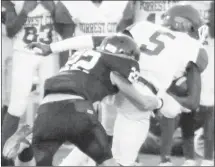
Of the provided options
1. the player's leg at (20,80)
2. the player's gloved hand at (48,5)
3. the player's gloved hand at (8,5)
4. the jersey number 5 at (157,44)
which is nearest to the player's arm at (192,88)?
the jersey number 5 at (157,44)

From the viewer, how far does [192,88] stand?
11.0 ft

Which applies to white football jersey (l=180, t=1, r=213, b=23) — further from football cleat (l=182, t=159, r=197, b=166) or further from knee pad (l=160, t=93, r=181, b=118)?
football cleat (l=182, t=159, r=197, b=166)

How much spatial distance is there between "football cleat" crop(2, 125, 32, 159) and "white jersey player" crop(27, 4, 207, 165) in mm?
533

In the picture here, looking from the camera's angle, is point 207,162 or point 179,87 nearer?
point 179,87

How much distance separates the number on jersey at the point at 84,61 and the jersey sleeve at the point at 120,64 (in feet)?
0.16

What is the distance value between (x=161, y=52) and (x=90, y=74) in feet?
2.61

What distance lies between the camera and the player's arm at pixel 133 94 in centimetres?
272

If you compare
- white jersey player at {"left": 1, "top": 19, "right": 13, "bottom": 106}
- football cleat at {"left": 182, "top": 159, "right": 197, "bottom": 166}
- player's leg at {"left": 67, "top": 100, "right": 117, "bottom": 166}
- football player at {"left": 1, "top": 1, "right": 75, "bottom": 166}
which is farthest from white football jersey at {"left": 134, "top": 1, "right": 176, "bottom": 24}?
player's leg at {"left": 67, "top": 100, "right": 117, "bottom": 166}

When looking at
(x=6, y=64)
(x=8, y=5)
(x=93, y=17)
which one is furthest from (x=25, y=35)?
(x=93, y=17)

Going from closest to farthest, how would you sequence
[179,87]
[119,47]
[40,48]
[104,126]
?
[119,47] < [40,48] < [179,87] < [104,126]

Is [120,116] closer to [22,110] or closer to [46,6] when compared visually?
[22,110]

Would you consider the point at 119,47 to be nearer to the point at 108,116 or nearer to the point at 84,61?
the point at 84,61

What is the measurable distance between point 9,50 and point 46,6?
1.58 ft

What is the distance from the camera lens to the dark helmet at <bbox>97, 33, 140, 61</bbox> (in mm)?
2775
